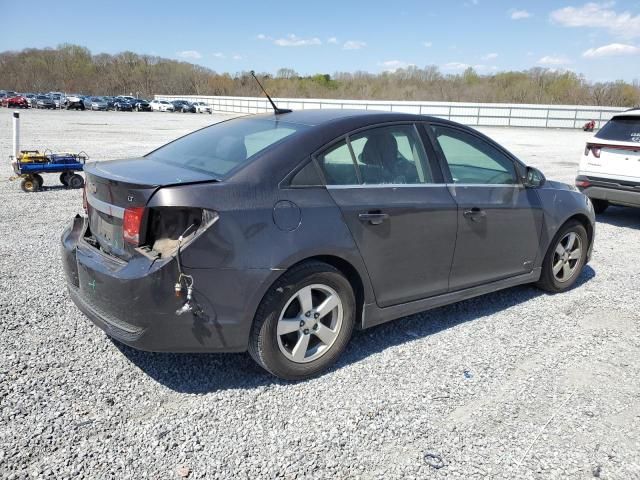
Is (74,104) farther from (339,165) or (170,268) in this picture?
(170,268)

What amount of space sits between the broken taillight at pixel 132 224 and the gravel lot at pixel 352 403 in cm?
93

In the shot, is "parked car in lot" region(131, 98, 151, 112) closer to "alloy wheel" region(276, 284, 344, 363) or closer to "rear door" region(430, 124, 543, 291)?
"rear door" region(430, 124, 543, 291)

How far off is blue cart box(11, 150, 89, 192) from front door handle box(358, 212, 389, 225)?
7.28 metres

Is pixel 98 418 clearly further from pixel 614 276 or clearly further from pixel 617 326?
pixel 614 276

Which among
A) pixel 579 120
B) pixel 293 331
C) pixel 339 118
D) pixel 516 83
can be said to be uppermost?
pixel 516 83

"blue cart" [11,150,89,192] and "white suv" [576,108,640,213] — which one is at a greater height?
"white suv" [576,108,640,213]

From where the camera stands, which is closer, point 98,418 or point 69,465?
point 69,465

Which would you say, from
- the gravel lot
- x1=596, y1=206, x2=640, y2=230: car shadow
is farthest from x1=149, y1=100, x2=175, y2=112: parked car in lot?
the gravel lot

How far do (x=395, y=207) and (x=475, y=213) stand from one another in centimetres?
85

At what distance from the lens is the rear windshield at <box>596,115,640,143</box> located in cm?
782

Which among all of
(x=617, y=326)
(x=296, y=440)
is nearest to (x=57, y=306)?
(x=296, y=440)

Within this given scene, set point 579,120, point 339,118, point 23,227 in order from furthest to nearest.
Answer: point 579,120 < point 23,227 < point 339,118

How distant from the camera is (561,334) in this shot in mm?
4172

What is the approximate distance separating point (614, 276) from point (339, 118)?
3920mm
